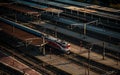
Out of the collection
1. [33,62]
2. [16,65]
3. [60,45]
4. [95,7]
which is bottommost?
[33,62]

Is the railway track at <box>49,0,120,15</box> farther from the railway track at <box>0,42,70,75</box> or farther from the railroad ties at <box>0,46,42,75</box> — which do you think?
the railroad ties at <box>0,46,42,75</box>

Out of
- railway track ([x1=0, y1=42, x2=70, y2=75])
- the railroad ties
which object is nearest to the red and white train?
railway track ([x1=0, y1=42, x2=70, y2=75])

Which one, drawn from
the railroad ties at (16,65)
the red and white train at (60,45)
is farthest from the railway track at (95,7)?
the railroad ties at (16,65)

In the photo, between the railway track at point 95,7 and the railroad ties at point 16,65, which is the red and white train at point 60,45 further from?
the railway track at point 95,7

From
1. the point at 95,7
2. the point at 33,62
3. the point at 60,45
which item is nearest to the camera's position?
the point at 33,62

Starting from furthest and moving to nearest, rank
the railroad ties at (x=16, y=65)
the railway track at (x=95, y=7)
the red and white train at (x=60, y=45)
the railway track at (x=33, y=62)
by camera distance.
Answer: the railway track at (x=95, y=7) → the red and white train at (x=60, y=45) → the railway track at (x=33, y=62) → the railroad ties at (x=16, y=65)

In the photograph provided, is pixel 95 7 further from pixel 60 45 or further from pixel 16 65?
pixel 16 65

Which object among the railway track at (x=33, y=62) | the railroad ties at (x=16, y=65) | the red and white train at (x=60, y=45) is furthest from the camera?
the red and white train at (x=60, y=45)

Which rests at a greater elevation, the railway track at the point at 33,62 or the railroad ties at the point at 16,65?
the railroad ties at the point at 16,65

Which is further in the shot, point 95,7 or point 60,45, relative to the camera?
point 95,7

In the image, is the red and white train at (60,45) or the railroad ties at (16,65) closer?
the railroad ties at (16,65)

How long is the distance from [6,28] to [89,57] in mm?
13813

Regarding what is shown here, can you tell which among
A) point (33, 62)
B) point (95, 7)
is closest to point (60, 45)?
point (33, 62)

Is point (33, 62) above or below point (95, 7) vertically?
below
